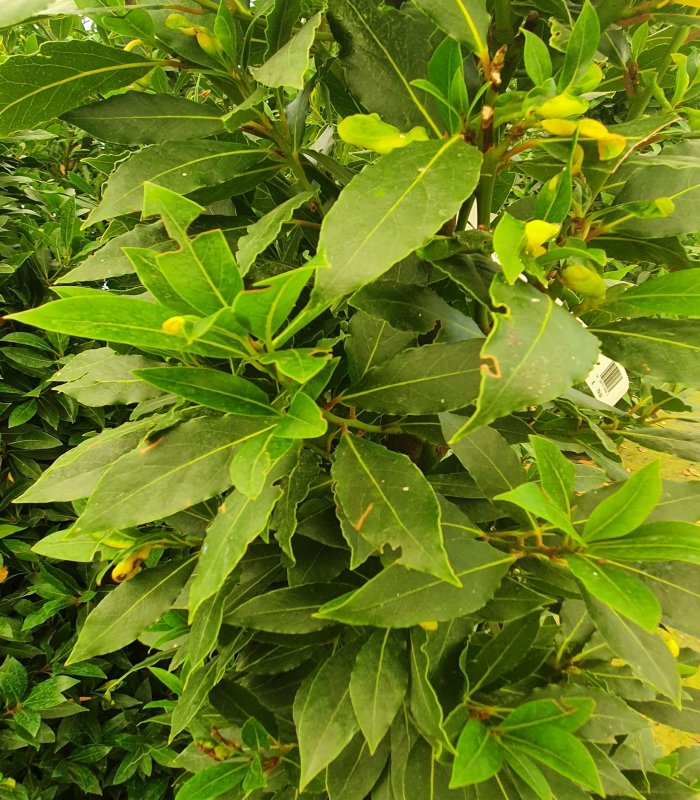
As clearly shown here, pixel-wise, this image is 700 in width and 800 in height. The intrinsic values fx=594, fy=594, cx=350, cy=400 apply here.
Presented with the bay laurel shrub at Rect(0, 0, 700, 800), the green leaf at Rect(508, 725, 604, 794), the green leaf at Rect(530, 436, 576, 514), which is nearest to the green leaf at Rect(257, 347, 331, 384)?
the bay laurel shrub at Rect(0, 0, 700, 800)

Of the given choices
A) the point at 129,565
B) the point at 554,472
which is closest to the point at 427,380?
the point at 554,472

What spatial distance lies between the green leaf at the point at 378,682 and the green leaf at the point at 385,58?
0.54m

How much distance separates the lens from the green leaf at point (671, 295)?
54 cm

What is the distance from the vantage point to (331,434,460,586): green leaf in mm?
491

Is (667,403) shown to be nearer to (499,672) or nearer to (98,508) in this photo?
(499,672)

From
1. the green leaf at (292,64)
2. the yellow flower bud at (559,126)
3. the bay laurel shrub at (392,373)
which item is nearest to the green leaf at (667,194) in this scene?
the bay laurel shrub at (392,373)

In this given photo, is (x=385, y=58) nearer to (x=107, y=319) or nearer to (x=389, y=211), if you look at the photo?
(x=389, y=211)

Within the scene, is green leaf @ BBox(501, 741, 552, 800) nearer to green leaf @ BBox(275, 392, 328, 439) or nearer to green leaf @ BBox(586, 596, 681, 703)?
green leaf @ BBox(586, 596, 681, 703)

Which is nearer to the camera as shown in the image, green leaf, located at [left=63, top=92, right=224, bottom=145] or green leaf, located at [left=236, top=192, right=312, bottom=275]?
green leaf, located at [left=236, top=192, right=312, bottom=275]

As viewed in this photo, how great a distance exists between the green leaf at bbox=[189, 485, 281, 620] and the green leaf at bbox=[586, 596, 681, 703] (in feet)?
1.04

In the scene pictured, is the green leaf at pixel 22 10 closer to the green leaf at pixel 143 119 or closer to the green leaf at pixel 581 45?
the green leaf at pixel 143 119

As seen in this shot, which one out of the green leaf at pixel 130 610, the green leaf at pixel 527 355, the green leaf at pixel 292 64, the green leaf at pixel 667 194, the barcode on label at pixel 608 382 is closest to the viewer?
the green leaf at pixel 527 355

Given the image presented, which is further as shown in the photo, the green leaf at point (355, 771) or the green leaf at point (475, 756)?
the green leaf at point (355, 771)

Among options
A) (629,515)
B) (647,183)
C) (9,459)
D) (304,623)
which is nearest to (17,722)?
(9,459)
